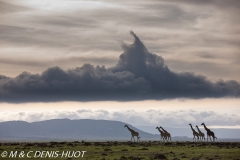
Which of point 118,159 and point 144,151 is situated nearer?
point 118,159

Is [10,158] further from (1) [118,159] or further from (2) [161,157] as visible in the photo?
(2) [161,157]

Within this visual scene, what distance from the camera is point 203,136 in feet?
385

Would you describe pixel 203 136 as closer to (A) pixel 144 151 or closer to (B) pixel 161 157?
(A) pixel 144 151

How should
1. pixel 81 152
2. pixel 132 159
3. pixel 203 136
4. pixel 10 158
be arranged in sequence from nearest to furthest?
1. pixel 132 159
2. pixel 10 158
3. pixel 81 152
4. pixel 203 136

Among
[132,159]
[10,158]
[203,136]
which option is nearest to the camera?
[132,159]

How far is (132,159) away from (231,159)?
12.6 metres

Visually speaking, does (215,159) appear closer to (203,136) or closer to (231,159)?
(231,159)

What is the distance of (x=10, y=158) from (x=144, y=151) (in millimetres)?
20856

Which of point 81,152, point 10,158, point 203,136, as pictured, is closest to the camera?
point 10,158

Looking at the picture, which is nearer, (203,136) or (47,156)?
(47,156)

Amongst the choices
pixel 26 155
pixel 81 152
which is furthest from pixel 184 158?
pixel 26 155

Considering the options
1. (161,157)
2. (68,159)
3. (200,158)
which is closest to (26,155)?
(68,159)

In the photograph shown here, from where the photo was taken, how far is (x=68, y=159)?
198ft

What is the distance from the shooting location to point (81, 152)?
233 feet
